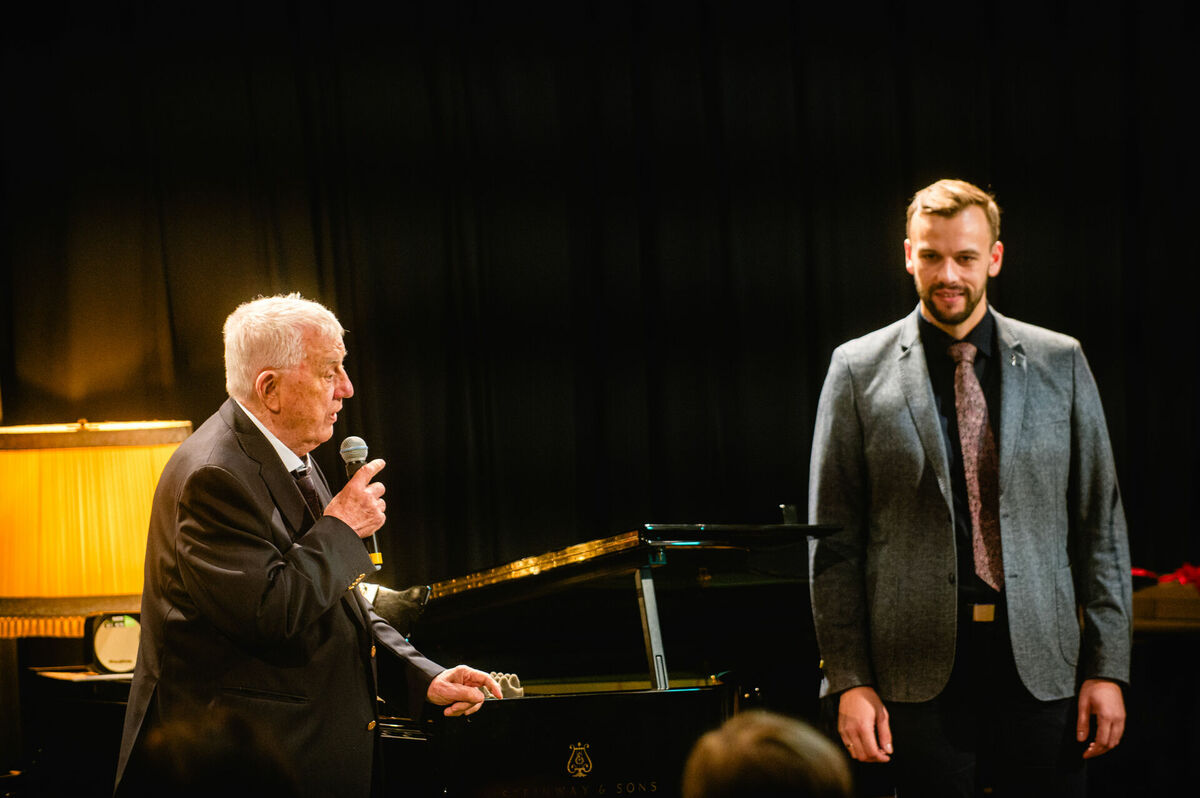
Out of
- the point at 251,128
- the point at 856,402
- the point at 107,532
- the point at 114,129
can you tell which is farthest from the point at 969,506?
the point at 114,129

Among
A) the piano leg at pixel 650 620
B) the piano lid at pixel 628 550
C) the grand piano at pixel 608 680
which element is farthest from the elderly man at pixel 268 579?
the piano leg at pixel 650 620

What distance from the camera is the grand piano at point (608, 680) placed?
2.34 m

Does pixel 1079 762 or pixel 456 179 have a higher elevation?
pixel 456 179

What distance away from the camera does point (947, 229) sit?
1.98 metres

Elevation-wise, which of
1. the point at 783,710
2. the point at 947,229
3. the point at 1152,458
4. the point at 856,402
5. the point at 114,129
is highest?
the point at 114,129

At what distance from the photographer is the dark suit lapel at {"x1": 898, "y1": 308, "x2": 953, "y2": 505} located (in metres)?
1.92

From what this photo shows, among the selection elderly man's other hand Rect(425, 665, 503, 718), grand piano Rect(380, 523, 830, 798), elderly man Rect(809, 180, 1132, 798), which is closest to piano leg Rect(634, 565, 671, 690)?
grand piano Rect(380, 523, 830, 798)

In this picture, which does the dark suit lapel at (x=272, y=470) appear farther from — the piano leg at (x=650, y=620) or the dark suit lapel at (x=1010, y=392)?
the dark suit lapel at (x=1010, y=392)

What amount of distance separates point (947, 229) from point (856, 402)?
1.18 feet

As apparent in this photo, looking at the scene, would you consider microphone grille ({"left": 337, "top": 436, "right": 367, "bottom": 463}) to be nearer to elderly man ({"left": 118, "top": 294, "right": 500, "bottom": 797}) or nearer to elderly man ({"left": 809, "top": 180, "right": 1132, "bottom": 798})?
elderly man ({"left": 118, "top": 294, "right": 500, "bottom": 797})

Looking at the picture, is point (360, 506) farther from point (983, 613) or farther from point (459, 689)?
point (983, 613)

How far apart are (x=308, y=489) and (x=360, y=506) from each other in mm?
177

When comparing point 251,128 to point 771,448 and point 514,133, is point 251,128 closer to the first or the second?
point 514,133

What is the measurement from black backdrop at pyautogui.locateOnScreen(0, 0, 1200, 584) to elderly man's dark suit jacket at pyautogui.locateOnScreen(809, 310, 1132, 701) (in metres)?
1.83
